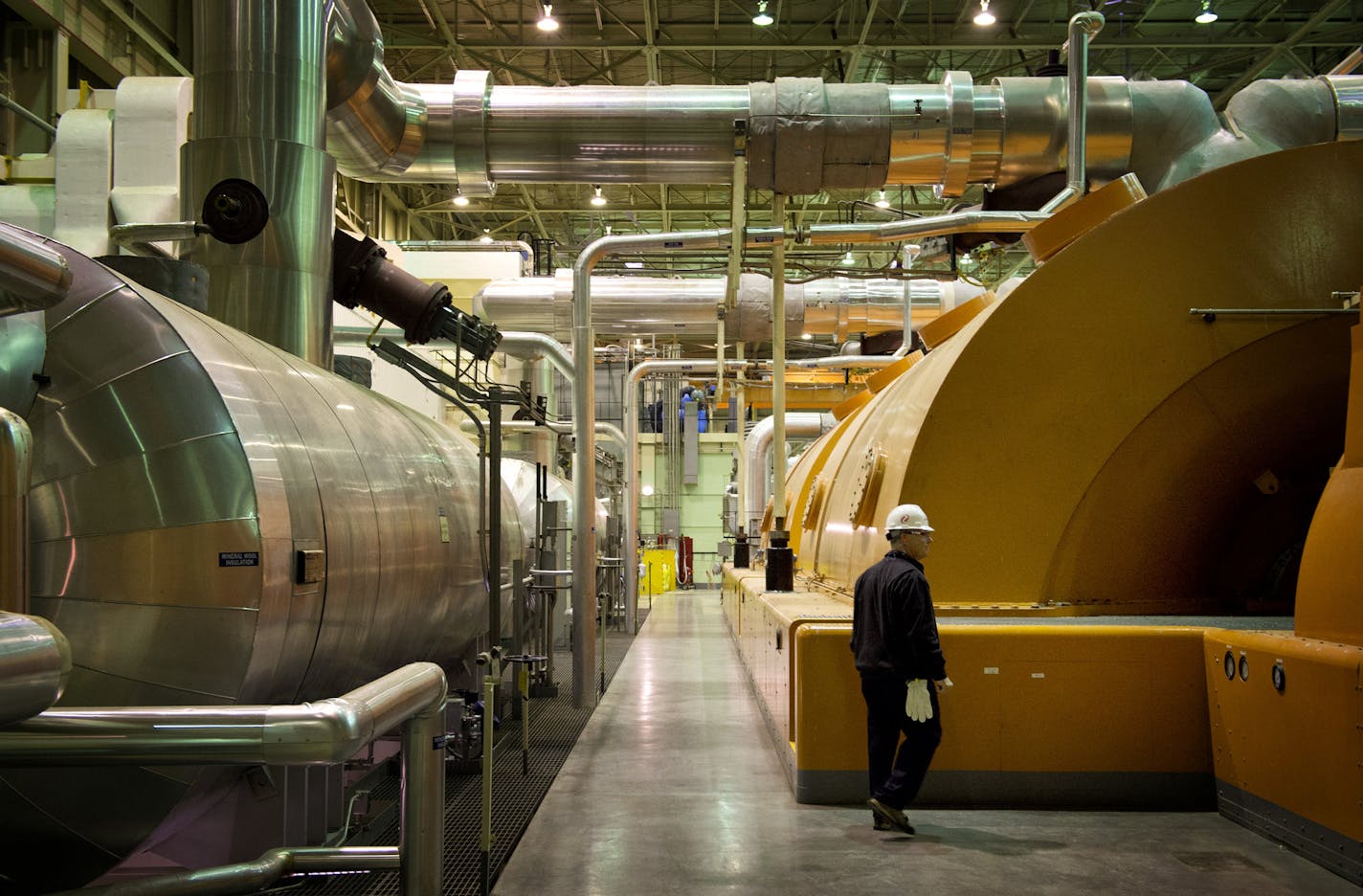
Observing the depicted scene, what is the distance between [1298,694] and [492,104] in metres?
6.19

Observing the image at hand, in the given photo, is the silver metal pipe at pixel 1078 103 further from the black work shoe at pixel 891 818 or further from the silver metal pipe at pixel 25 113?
the silver metal pipe at pixel 25 113

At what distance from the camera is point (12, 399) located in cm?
320

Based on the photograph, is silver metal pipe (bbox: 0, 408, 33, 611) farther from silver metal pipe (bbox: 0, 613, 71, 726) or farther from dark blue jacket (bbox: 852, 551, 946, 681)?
dark blue jacket (bbox: 852, 551, 946, 681)

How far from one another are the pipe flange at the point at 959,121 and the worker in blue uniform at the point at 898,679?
3728 millimetres

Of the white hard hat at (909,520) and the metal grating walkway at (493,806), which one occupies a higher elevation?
the white hard hat at (909,520)

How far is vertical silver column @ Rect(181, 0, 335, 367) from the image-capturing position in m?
5.55

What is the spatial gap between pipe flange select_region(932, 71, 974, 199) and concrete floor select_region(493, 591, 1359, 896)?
4.46 m

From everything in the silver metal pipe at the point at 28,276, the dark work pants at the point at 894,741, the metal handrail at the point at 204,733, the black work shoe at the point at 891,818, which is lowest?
the black work shoe at the point at 891,818

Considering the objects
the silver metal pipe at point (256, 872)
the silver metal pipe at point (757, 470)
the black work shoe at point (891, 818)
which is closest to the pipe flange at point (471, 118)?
the black work shoe at point (891, 818)

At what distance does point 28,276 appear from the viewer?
276cm

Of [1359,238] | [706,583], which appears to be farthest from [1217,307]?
[706,583]

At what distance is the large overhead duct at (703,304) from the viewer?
486 inches

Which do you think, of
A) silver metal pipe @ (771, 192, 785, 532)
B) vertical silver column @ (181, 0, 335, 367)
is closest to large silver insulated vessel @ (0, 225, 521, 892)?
vertical silver column @ (181, 0, 335, 367)

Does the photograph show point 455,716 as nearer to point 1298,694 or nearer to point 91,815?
point 91,815
